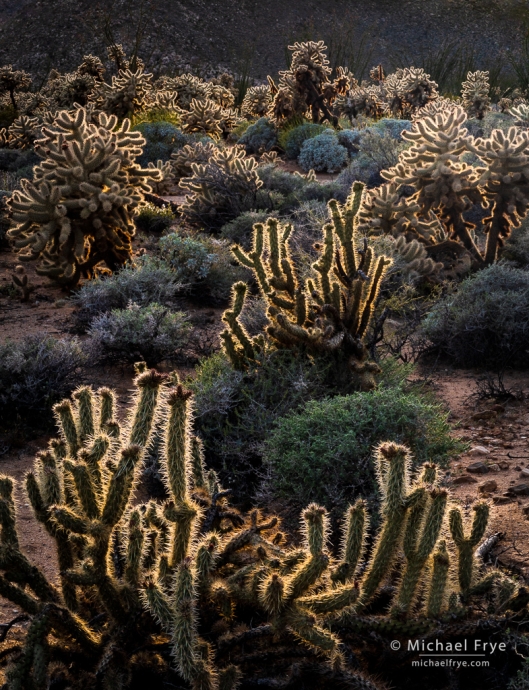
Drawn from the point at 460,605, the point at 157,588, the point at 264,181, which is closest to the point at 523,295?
the point at 460,605

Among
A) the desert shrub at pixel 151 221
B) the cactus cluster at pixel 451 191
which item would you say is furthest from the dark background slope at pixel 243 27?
the cactus cluster at pixel 451 191

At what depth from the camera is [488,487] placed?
185 inches

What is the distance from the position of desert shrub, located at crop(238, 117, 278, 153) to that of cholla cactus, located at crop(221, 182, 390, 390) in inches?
459

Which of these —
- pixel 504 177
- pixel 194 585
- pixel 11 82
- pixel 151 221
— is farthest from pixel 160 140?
pixel 194 585

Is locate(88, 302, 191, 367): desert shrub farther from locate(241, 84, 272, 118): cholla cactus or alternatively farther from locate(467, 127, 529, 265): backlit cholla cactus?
locate(241, 84, 272, 118): cholla cactus

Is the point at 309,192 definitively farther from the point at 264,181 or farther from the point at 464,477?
the point at 464,477

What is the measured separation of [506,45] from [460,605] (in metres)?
46.5

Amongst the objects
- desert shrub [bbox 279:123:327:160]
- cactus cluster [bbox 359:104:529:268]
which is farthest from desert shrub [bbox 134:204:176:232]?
desert shrub [bbox 279:123:327:160]

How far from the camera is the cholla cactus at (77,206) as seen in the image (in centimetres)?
851

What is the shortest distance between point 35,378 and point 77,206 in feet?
9.66

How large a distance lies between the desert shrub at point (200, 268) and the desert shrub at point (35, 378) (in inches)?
96.3

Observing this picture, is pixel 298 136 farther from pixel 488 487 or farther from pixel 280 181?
pixel 488 487

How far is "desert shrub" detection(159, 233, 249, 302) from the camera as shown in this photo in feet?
29.1

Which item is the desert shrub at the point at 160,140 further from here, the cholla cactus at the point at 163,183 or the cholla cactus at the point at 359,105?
the cholla cactus at the point at 359,105
